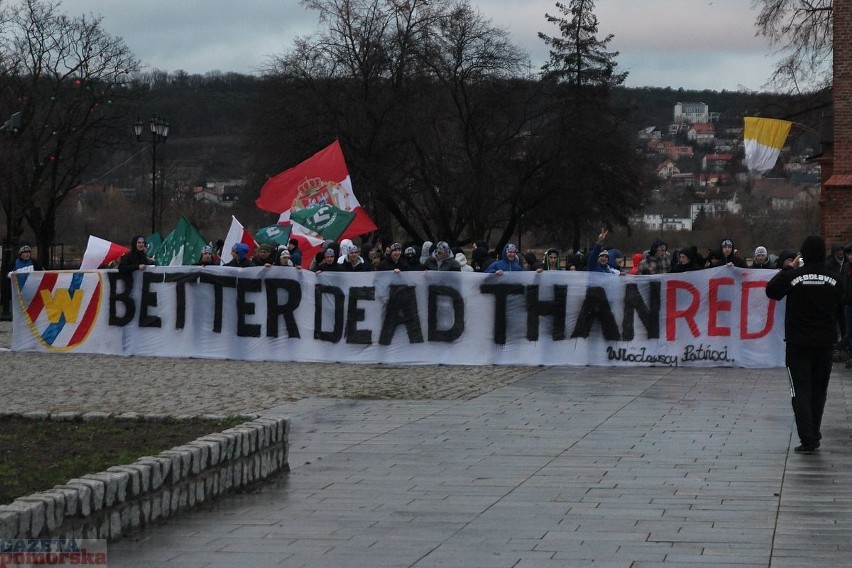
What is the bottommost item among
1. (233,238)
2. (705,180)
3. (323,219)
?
(233,238)

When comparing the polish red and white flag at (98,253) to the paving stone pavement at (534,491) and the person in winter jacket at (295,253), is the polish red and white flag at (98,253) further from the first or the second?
the paving stone pavement at (534,491)

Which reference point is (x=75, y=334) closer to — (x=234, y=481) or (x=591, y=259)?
(x=591, y=259)

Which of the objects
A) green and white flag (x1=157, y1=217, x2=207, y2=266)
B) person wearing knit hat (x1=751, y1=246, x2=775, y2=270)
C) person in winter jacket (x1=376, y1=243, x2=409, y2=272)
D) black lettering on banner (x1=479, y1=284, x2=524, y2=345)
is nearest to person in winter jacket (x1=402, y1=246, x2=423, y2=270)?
person in winter jacket (x1=376, y1=243, x2=409, y2=272)

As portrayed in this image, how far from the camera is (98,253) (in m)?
23.9

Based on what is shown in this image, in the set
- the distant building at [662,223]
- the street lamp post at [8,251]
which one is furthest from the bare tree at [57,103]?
the distant building at [662,223]

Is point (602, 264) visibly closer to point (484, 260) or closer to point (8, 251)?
point (484, 260)

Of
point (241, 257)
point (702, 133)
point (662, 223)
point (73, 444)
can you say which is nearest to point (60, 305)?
point (241, 257)

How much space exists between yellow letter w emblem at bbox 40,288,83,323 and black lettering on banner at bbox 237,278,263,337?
2.84 m

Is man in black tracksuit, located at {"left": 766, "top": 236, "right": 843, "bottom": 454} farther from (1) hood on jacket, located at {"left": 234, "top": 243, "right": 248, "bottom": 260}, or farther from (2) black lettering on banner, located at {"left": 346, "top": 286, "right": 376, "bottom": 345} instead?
(1) hood on jacket, located at {"left": 234, "top": 243, "right": 248, "bottom": 260}

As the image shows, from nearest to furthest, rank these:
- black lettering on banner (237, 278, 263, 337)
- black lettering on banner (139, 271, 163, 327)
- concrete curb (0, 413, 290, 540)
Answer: concrete curb (0, 413, 290, 540), black lettering on banner (237, 278, 263, 337), black lettering on banner (139, 271, 163, 327)

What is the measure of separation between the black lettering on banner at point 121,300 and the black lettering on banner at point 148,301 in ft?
0.51

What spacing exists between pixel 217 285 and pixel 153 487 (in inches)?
502

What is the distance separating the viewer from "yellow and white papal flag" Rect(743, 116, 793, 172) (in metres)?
32.0

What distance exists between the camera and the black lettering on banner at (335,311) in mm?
19547
